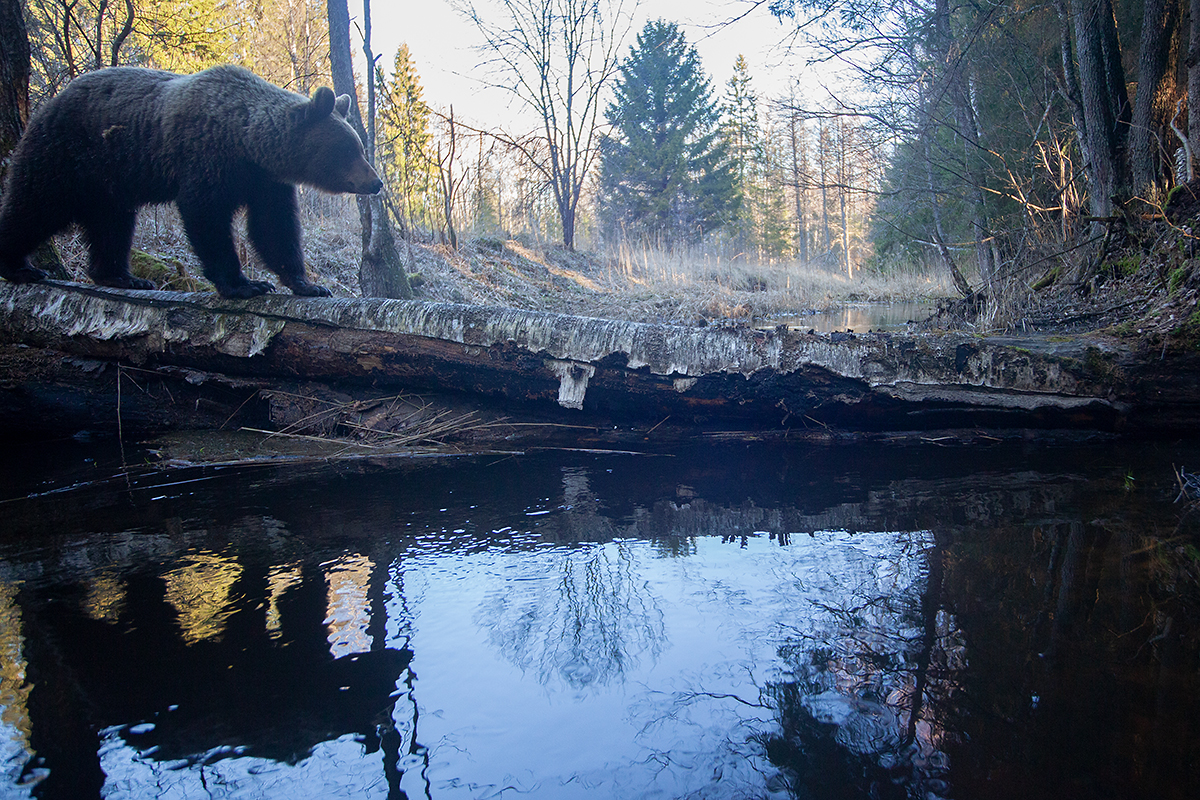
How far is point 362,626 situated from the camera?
1541 mm

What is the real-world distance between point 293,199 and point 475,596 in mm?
3743

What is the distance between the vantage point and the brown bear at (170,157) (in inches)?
149

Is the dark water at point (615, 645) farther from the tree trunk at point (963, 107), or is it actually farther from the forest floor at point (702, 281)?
the tree trunk at point (963, 107)

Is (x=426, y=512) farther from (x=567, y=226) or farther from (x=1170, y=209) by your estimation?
(x=567, y=226)

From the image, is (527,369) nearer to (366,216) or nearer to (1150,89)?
(366,216)

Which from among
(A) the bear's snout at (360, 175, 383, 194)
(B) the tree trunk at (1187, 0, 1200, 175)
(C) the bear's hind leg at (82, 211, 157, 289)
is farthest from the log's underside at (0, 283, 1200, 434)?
(B) the tree trunk at (1187, 0, 1200, 175)

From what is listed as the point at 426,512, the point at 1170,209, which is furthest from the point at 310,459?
the point at 1170,209

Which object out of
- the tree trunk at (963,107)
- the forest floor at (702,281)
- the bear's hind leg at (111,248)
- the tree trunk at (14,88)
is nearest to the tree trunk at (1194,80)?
the forest floor at (702,281)

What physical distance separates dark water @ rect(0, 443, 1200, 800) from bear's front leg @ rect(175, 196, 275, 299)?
166cm

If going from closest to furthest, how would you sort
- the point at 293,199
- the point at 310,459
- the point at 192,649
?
the point at 192,649
the point at 310,459
the point at 293,199

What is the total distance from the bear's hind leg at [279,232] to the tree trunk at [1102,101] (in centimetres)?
662

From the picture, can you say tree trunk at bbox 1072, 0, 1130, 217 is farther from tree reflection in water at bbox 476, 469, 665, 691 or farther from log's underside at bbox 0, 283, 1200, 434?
tree reflection in water at bbox 476, 469, 665, 691

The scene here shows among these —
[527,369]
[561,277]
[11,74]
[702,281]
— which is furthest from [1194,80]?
[561,277]

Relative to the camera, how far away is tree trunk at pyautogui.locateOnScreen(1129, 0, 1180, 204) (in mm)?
5402
